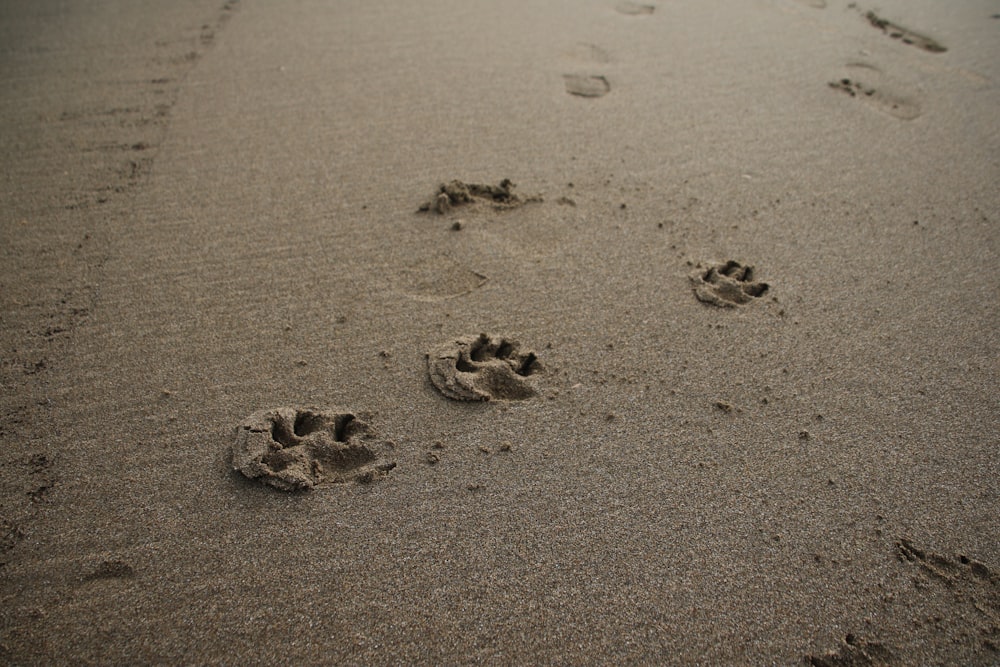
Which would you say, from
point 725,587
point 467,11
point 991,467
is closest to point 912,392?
point 991,467

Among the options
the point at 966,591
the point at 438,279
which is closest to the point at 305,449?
the point at 438,279

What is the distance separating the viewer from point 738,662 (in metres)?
1.13

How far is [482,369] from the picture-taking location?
1.64 metres

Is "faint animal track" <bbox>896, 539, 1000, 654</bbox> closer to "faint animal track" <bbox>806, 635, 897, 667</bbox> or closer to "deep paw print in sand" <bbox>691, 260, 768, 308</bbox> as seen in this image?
"faint animal track" <bbox>806, 635, 897, 667</bbox>

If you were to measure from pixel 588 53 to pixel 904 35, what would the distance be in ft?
6.65

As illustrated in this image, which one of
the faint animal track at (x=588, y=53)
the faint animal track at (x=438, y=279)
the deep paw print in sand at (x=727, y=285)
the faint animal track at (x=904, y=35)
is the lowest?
the faint animal track at (x=438, y=279)

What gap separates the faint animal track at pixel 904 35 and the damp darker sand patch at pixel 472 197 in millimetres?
2904

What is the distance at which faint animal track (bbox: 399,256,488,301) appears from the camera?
1876mm

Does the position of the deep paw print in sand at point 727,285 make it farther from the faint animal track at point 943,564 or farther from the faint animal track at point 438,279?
the faint animal track at point 943,564

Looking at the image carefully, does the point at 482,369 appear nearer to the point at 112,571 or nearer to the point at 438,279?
the point at 438,279

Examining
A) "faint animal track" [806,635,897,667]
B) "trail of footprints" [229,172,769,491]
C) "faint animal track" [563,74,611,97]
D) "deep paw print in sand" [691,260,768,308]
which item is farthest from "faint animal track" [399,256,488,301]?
"faint animal track" [563,74,611,97]

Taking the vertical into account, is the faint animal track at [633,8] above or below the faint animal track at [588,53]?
above

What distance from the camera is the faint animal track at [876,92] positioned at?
2.89 metres

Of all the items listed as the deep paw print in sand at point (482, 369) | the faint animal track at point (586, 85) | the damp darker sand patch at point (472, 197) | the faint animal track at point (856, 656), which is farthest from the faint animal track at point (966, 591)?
the faint animal track at point (586, 85)
